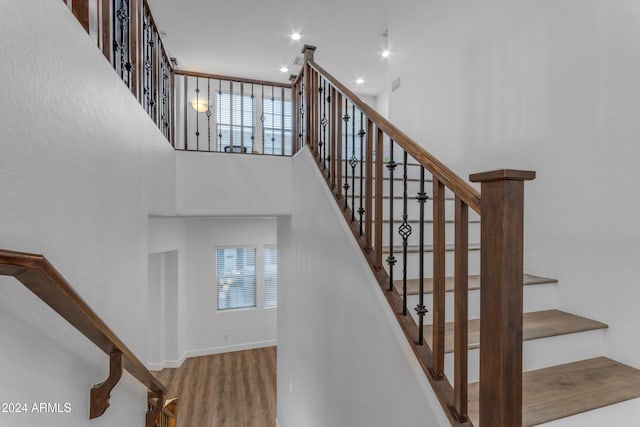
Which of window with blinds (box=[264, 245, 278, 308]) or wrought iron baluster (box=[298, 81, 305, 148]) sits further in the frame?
window with blinds (box=[264, 245, 278, 308])

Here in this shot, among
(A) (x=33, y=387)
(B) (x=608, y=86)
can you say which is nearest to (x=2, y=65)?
(A) (x=33, y=387)

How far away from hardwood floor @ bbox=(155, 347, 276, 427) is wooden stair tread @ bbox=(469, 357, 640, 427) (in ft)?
13.1

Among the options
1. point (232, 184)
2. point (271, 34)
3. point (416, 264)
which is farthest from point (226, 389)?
point (271, 34)

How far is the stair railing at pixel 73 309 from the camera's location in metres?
0.67

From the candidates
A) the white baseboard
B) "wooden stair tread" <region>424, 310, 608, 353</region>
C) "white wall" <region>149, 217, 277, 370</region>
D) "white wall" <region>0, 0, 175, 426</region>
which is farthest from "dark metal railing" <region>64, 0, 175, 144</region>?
the white baseboard

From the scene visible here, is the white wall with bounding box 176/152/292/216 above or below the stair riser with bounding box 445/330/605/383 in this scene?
above

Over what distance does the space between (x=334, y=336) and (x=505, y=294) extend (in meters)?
1.42

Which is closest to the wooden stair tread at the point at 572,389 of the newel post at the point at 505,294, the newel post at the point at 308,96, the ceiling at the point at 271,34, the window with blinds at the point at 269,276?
the newel post at the point at 505,294

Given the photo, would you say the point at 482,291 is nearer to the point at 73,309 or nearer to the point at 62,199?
the point at 73,309

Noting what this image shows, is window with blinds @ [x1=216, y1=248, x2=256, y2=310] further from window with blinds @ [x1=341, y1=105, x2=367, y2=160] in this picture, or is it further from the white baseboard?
window with blinds @ [x1=341, y1=105, x2=367, y2=160]

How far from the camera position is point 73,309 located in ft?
2.96

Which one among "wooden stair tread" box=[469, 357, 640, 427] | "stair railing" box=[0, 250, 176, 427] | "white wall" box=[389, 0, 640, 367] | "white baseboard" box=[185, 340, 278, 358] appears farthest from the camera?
"white baseboard" box=[185, 340, 278, 358]

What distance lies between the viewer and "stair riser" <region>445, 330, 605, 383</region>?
145 centimetres

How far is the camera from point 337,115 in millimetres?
2277
